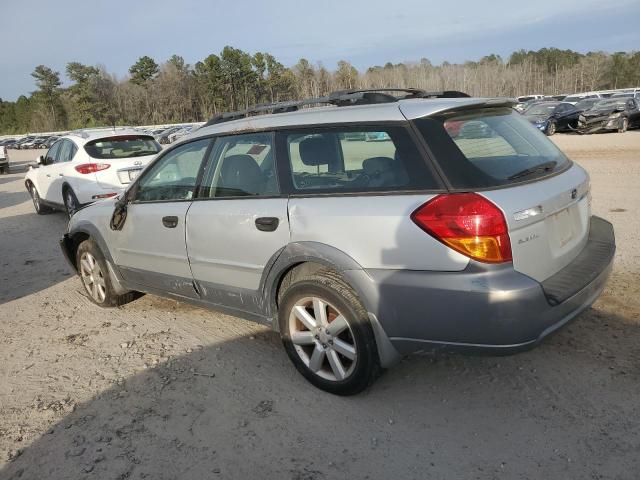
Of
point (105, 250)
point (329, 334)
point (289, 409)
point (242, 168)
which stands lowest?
point (289, 409)

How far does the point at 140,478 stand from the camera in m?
2.69

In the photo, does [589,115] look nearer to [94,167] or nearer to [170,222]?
[94,167]

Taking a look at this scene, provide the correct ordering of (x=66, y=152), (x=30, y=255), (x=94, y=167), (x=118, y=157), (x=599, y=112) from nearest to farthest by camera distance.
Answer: (x=30, y=255) → (x=94, y=167) → (x=118, y=157) → (x=66, y=152) → (x=599, y=112)

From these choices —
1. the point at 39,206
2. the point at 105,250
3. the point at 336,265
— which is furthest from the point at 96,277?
the point at 39,206

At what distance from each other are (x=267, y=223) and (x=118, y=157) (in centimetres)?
652

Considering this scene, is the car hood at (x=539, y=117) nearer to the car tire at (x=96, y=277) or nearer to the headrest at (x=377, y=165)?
the car tire at (x=96, y=277)

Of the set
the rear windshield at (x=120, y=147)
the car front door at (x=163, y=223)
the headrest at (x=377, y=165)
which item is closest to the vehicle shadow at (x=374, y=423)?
the car front door at (x=163, y=223)

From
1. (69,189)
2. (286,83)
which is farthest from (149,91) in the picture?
(69,189)

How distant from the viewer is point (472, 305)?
8.59 ft

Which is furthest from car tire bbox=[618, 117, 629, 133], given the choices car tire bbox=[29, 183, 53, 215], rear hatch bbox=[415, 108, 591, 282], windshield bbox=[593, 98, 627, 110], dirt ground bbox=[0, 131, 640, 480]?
car tire bbox=[29, 183, 53, 215]

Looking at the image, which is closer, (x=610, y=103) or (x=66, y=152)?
(x=66, y=152)

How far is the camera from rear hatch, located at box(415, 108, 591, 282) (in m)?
2.69

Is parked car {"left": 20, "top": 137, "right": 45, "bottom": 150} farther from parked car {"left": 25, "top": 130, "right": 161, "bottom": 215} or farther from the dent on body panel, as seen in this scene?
the dent on body panel

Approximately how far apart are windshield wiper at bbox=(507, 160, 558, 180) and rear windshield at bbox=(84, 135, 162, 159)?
289 inches
